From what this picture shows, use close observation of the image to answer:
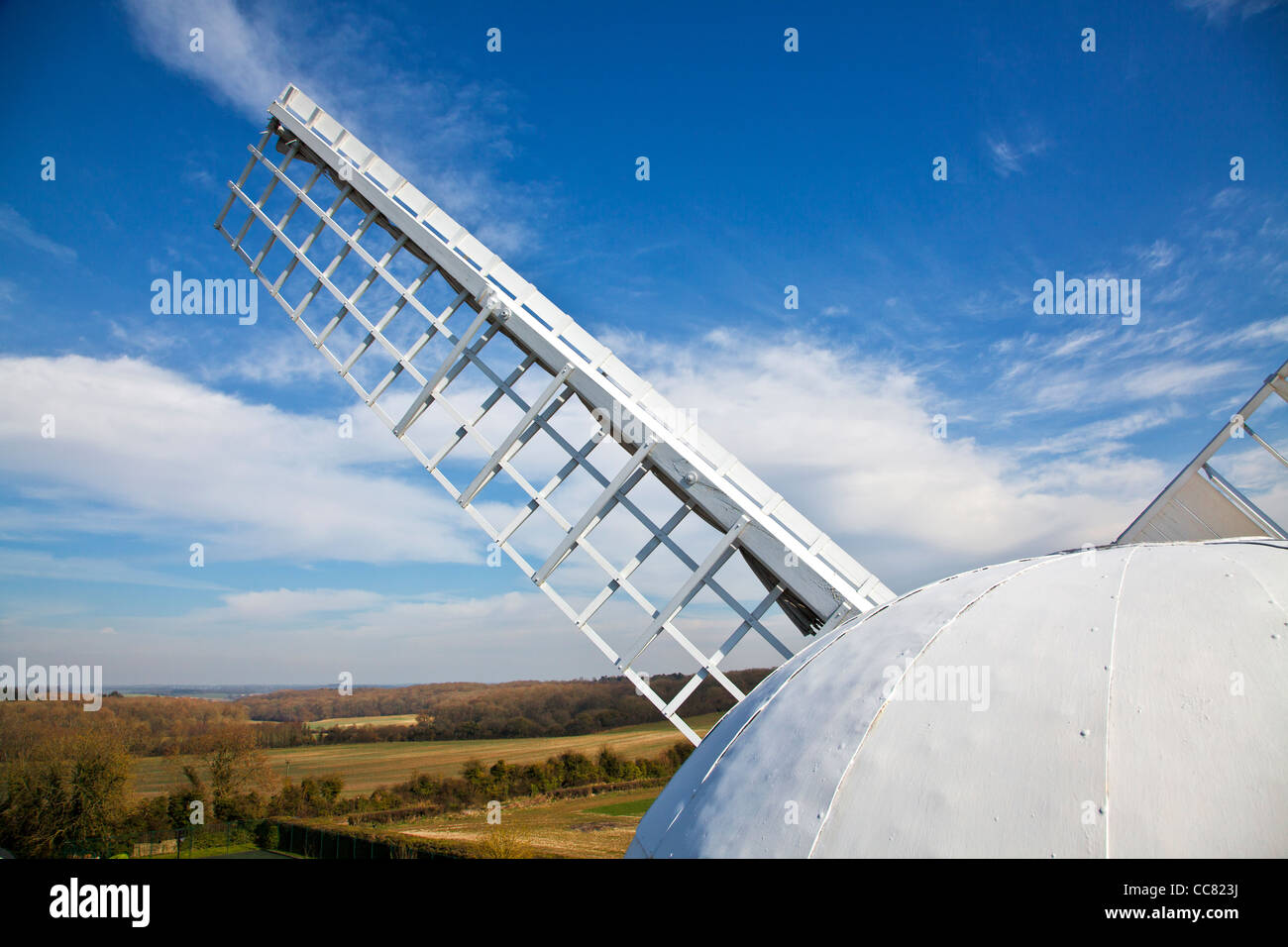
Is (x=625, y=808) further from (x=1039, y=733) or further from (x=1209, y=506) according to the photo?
(x=1039, y=733)

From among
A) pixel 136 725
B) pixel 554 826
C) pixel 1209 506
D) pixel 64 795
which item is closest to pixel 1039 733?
→ pixel 1209 506

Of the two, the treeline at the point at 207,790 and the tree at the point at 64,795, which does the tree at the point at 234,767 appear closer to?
the treeline at the point at 207,790

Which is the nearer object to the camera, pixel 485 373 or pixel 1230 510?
pixel 1230 510

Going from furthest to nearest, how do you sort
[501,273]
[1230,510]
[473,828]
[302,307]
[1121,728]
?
[473,828] < [302,307] < [501,273] < [1230,510] < [1121,728]
